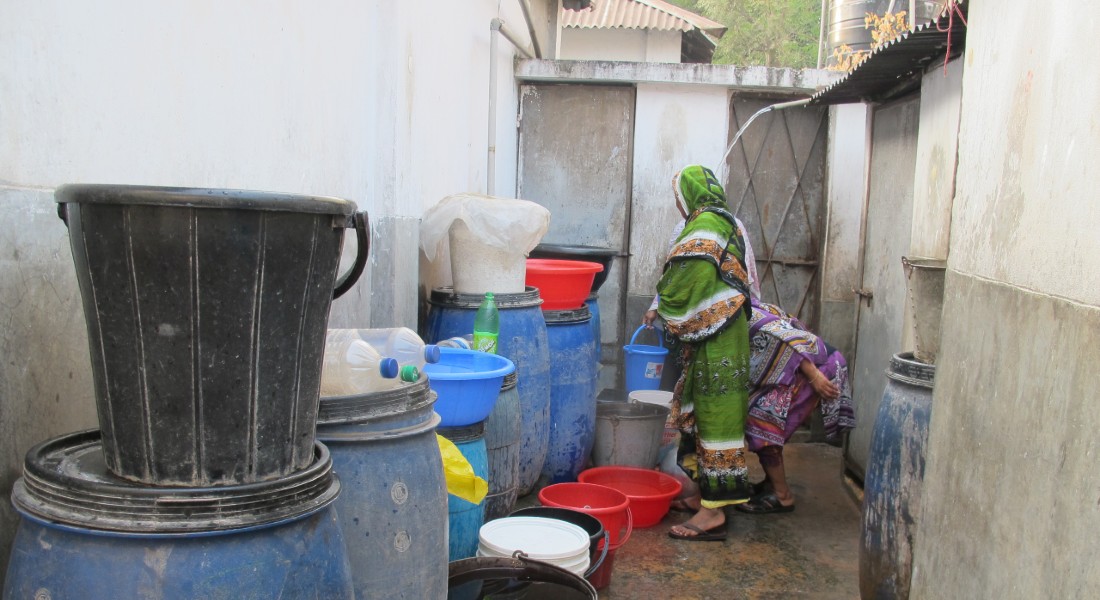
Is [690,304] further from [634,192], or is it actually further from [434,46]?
[634,192]

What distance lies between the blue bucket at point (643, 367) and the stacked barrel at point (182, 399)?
191 inches

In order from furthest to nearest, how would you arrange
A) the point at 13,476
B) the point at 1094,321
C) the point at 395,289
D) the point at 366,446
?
the point at 395,289, the point at 366,446, the point at 13,476, the point at 1094,321

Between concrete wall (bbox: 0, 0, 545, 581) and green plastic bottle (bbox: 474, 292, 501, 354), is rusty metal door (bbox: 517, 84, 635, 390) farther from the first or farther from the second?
green plastic bottle (bbox: 474, 292, 501, 354)

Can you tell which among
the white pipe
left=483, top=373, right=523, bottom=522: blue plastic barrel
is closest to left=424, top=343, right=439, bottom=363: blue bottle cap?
left=483, top=373, right=523, bottom=522: blue plastic barrel

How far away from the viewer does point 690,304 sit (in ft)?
15.0

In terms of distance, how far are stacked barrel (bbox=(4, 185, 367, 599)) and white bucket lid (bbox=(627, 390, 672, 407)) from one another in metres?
4.43

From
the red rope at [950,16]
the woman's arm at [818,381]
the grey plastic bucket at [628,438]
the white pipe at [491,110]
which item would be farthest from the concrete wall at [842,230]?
the red rope at [950,16]

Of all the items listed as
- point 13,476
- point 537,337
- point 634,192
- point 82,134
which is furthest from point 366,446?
point 634,192

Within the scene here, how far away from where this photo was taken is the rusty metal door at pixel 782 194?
7.15 m

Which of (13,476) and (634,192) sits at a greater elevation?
(634,192)

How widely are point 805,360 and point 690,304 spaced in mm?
879

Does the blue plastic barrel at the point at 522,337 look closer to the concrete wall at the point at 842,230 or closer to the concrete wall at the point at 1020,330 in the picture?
the concrete wall at the point at 1020,330

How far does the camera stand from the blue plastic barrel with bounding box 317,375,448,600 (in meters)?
2.12

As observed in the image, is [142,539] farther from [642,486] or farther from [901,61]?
[901,61]
